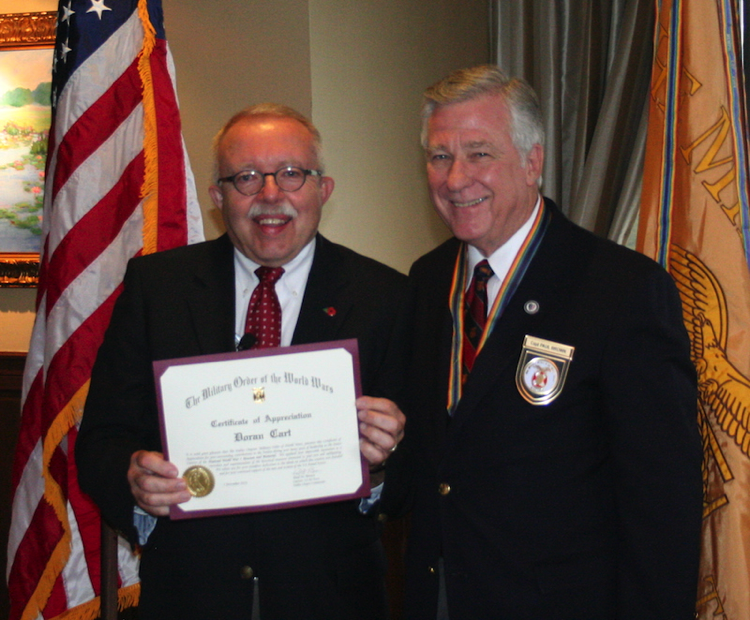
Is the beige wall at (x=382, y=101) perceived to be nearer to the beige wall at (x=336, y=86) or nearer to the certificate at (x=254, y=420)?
the beige wall at (x=336, y=86)

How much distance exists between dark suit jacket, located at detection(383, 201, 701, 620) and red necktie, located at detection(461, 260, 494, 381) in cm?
8

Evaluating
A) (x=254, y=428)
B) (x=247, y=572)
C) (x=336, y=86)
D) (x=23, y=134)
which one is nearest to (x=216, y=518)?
(x=247, y=572)

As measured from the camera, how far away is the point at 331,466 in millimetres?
1725

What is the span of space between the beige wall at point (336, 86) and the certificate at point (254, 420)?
1.77m

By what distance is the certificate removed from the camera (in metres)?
1.68

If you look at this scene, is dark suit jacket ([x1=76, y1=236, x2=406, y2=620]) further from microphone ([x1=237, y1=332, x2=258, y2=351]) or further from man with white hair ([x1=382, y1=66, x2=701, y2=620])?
man with white hair ([x1=382, y1=66, x2=701, y2=620])

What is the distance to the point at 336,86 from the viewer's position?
3348 mm

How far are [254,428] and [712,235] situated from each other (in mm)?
1468

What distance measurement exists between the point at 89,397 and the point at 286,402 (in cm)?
66

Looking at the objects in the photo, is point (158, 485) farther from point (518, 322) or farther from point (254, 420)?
point (518, 322)

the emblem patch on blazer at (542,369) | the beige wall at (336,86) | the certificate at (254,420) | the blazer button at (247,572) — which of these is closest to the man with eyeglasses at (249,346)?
the blazer button at (247,572)

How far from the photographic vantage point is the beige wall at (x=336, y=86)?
3.26 m

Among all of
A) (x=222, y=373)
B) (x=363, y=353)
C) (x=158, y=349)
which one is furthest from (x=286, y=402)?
(x=158, y=349)

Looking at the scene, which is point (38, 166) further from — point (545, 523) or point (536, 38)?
point (545, 523)
